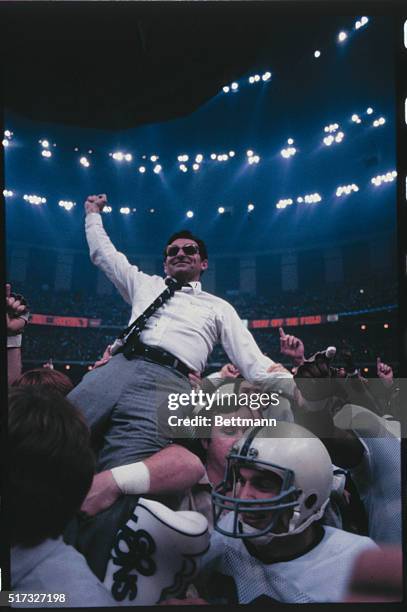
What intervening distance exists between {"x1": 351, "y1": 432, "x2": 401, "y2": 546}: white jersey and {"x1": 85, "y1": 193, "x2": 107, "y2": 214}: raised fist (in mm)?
1907

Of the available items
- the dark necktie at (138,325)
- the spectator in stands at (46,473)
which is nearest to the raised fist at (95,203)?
the dark necktie at (138,325)

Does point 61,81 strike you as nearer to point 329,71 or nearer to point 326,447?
point 329,71

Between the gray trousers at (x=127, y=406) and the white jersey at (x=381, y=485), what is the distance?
40.6 inches

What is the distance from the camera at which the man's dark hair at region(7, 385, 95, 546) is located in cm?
164

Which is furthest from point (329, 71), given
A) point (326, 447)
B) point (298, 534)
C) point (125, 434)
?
point (298, 534)

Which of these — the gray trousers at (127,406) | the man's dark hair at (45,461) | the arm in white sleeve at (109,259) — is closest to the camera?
the man's dark hair at (45,461)

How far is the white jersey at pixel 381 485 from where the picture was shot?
2236mm

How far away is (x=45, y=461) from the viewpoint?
160 cm

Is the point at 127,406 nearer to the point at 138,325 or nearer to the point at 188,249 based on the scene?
the point at 138,325

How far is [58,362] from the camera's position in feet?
7.59

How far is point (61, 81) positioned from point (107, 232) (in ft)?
3.20

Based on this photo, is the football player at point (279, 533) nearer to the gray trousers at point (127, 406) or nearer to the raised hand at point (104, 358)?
the gray trousers at point (127, 406)

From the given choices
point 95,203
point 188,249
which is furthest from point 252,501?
point 95,203

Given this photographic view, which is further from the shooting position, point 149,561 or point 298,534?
point 298,534
